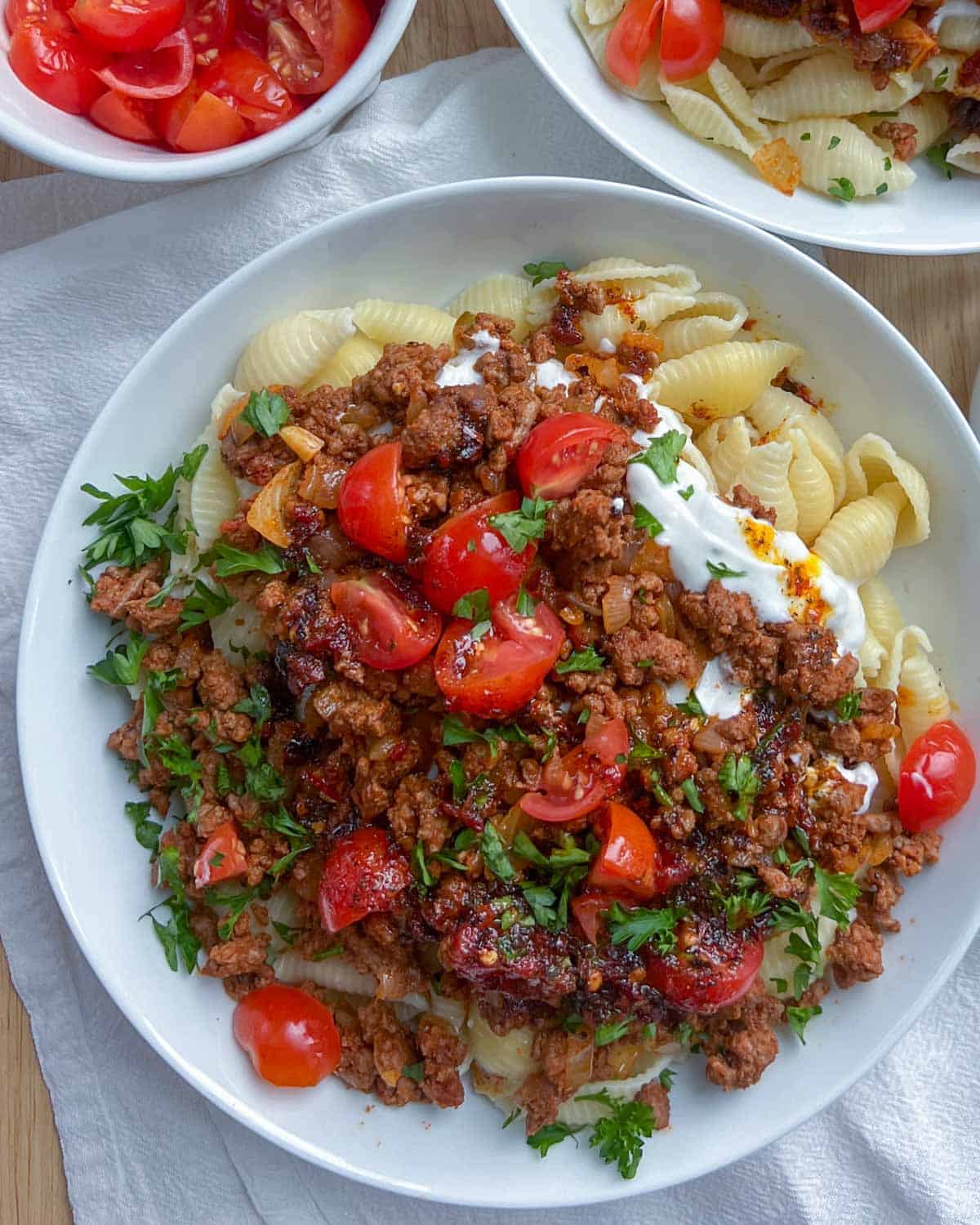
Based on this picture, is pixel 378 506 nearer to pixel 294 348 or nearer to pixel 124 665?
pixel 294 348

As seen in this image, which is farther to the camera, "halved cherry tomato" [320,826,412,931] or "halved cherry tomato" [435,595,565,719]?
"halved cherry tomato" [320,826,412,931]

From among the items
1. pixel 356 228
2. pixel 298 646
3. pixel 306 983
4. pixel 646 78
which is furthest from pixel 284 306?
pixel 306 983

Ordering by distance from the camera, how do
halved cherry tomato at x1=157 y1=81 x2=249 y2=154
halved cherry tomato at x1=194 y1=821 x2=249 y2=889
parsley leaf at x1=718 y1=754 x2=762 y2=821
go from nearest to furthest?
parsley leaf at x1=718 y1=754 x2=762 y2=821
halved cherry tomato at x1=194 y1=821 x2=249 y2=889
halved cherry tomato at x1=157 y1=81 x2=249 y2=154


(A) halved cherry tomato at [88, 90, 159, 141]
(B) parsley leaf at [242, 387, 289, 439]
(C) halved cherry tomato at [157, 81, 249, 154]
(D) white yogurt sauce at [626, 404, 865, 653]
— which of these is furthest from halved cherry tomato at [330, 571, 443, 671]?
(A) halved cherry tomato at [88, 90, 159, 141]

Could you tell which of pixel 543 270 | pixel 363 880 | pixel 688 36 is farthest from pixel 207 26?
pixel 363 880

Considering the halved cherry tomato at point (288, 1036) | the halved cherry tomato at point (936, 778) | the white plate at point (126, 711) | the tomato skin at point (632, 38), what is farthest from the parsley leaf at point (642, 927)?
the tomato skin at point (632, 38)

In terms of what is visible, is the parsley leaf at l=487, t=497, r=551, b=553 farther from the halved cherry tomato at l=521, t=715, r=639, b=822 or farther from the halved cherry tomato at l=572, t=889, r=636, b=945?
the halved cherry tomato at l=572, t=889, r=636, b=945
